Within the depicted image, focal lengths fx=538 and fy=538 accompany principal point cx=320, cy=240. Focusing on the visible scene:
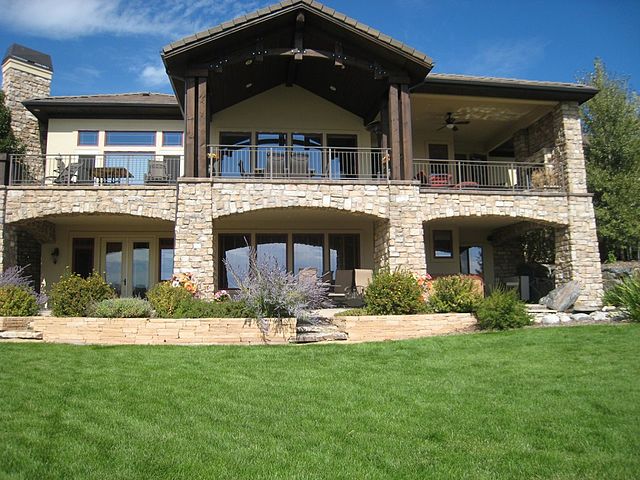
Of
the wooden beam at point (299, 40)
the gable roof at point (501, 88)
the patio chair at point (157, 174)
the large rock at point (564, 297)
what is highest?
the wooden beam at point (299, 40)

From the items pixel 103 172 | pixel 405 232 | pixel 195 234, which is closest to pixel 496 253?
pixel 405 232

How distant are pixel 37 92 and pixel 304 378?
51.7ft

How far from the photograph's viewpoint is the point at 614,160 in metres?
19.7

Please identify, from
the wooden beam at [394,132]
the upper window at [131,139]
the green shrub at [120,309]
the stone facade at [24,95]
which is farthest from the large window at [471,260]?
the stone facade at [24,95]

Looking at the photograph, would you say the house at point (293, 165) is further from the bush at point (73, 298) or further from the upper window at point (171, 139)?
the bush at point (73, 298)

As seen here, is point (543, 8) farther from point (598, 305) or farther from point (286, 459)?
point (286, 459)

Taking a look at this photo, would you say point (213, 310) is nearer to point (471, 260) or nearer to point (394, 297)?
point (394, 297)

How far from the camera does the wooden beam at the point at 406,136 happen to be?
13.6 m

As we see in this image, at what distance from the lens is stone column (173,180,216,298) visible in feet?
40.6

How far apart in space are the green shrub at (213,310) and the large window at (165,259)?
6.56 m

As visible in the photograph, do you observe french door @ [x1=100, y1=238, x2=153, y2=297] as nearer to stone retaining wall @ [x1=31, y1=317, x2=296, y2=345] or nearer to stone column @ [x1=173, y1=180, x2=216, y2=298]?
stone column @ [x1=173, y1=180, x2=216, y2=298]

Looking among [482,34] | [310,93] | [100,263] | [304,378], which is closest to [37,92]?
[100,263]

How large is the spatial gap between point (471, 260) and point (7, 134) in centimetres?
1547

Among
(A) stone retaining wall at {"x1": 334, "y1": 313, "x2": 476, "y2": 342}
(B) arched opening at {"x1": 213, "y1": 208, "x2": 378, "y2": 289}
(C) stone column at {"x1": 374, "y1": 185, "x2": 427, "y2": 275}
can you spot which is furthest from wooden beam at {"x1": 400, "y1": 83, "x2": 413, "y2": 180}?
(A) stone retaining wall at {"x1": 334, "y1": 313, "x2": 476, "y2": 342}
